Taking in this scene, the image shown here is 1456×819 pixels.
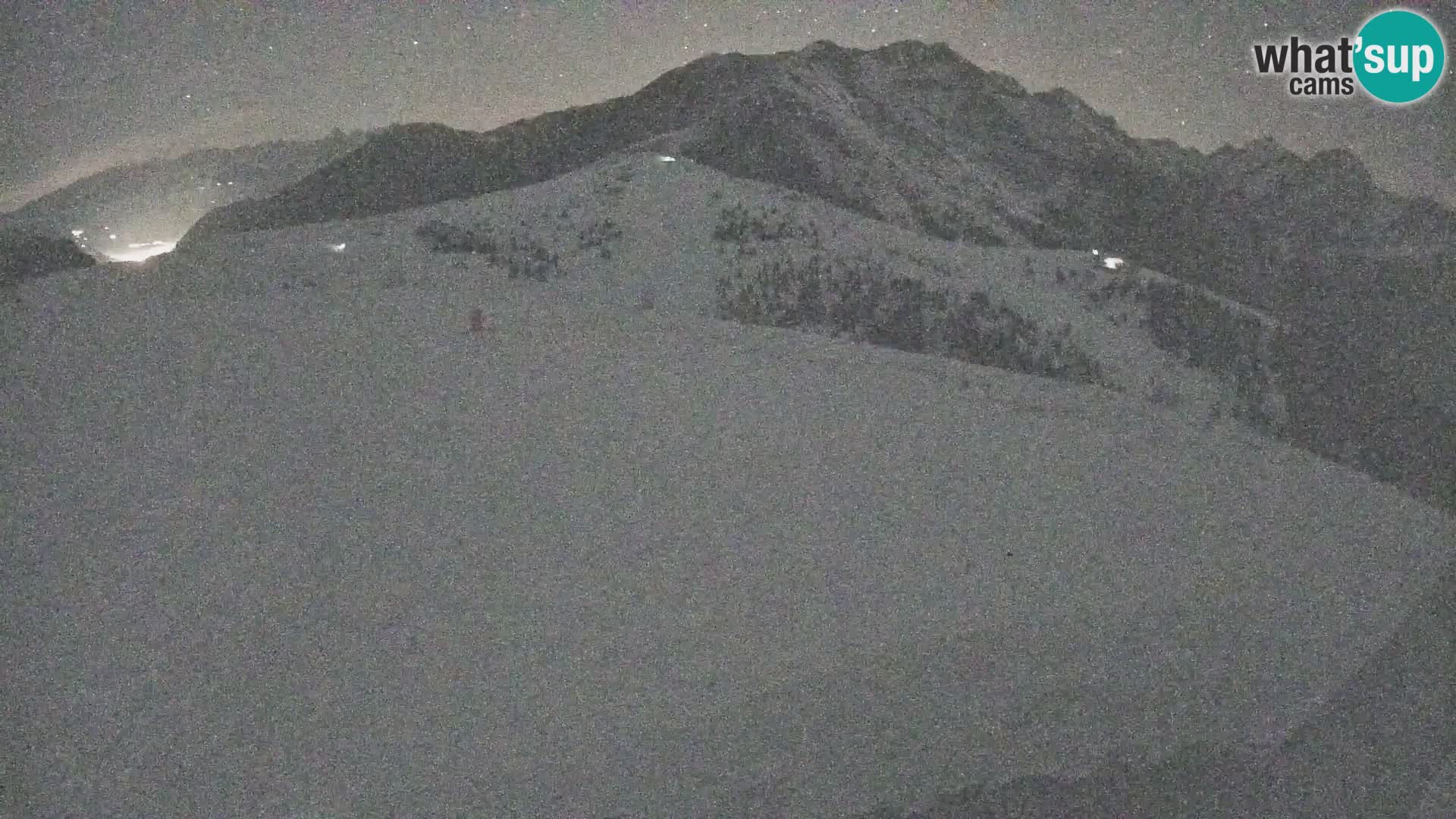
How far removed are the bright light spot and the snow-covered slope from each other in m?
3.17

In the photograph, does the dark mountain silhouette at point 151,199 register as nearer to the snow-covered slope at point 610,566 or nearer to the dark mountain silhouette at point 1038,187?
the dark mountain silhouette at point 1038,187

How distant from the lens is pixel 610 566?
547cm

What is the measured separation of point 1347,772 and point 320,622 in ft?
18.8

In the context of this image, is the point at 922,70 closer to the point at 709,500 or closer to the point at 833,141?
the point at 833,141

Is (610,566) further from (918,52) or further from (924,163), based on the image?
(918,52)

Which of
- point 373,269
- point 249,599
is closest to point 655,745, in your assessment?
point 249,599

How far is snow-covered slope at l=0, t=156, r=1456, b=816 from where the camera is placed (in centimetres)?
427

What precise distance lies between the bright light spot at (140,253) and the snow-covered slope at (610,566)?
3.17m

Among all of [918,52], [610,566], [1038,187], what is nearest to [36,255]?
[610,566]

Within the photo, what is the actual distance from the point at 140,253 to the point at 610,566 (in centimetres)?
1408

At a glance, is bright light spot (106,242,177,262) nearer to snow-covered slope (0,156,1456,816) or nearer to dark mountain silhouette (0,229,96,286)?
dark mountain silhouette (0,229,96,286)

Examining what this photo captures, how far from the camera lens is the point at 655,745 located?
14.2ft

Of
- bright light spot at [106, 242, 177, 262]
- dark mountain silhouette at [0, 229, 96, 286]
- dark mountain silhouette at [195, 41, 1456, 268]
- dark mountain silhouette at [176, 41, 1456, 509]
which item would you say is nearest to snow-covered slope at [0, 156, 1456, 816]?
bright light spot at [106, 242, 177, 262]

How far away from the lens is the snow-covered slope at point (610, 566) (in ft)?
14.0
